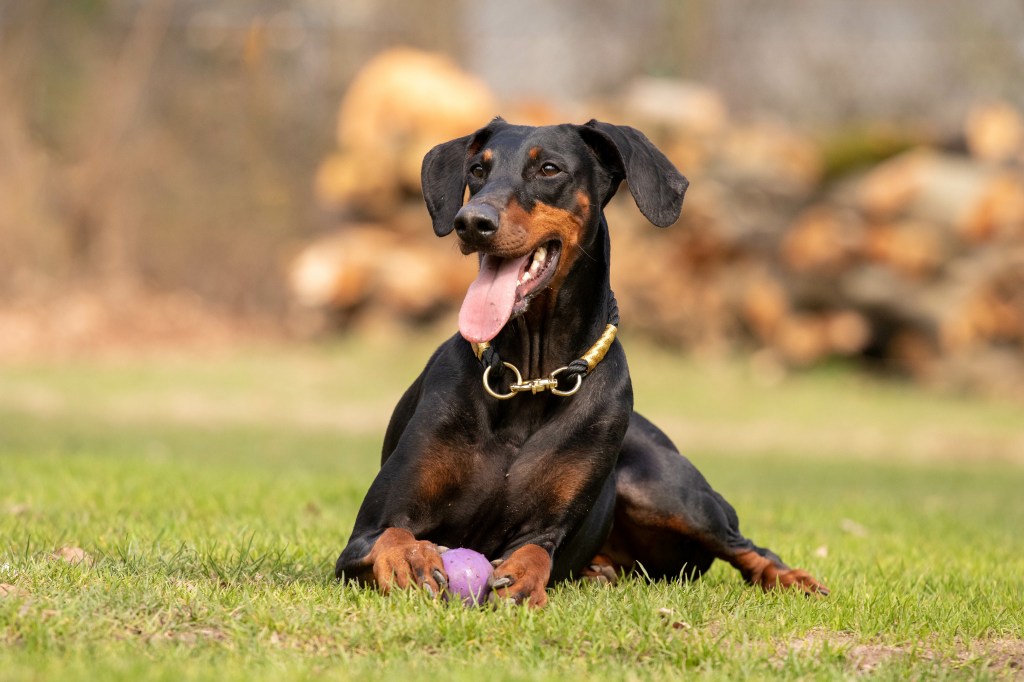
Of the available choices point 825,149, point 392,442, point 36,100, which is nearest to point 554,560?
point 392,442

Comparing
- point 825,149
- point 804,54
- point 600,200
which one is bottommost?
point 600,200

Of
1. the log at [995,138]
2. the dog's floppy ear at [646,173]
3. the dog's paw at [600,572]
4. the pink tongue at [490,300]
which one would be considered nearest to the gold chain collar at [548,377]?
the pink tongue at [490,300]

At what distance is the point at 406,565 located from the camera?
12.2ft

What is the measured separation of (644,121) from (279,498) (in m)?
10.2

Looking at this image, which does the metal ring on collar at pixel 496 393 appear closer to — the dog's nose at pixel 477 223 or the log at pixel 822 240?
the dog's nose at pixel 477 223

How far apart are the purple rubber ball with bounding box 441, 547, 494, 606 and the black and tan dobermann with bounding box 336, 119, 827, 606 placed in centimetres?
4

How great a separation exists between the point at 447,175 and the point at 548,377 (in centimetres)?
82

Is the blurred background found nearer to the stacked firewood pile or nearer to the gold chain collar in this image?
the stacked firewood pile

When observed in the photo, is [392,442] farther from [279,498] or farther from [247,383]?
[247,383]

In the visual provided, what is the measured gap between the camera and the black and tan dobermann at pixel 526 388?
12.9 feet

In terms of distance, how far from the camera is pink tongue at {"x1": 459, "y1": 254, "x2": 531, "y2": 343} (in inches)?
154

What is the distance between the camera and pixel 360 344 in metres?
17.1

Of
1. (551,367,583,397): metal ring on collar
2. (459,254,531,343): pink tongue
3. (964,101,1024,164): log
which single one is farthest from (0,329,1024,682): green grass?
(964,101,1024,164): log

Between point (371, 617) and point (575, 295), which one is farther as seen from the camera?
point (575, 295)
